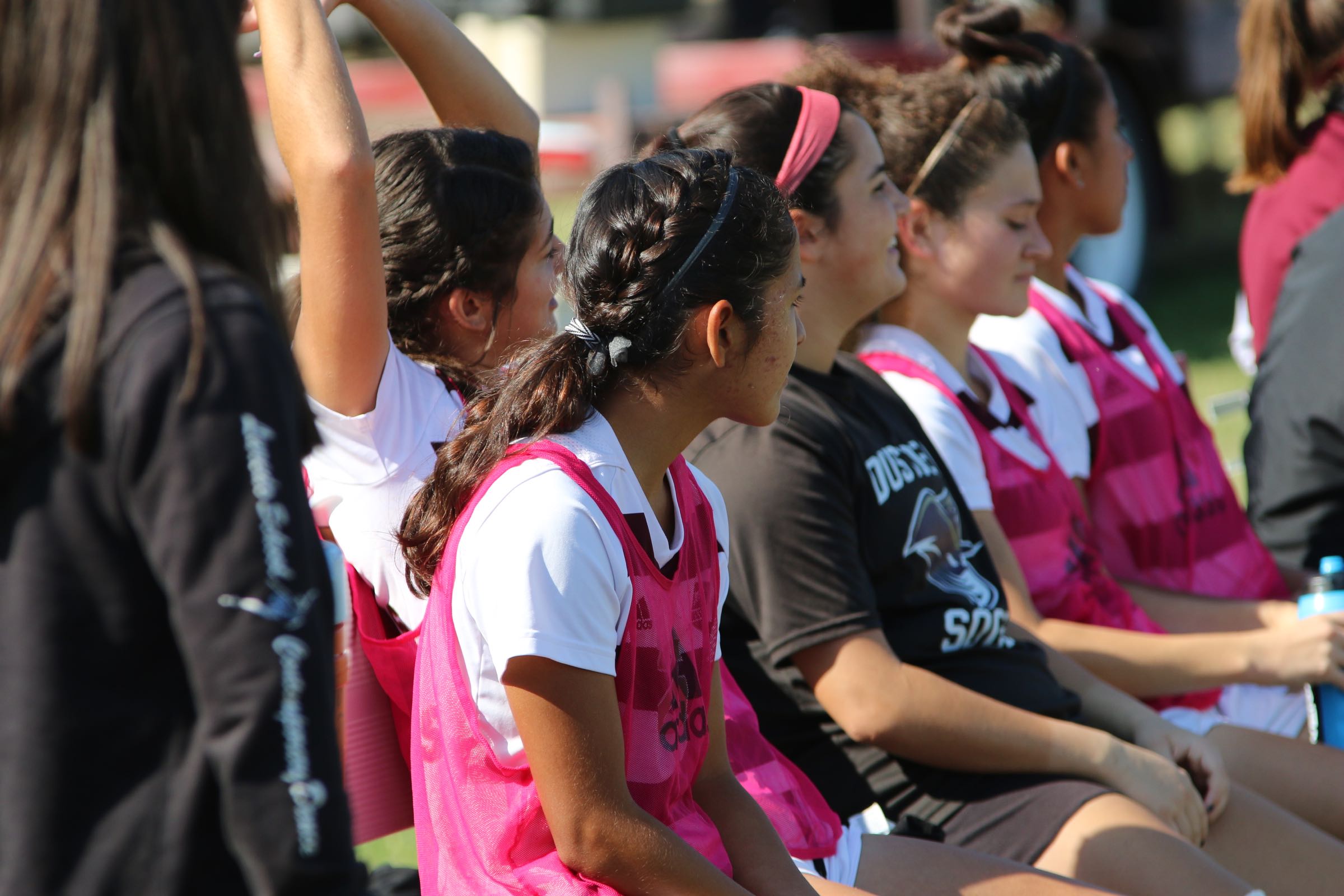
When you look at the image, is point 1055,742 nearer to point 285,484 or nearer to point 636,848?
point 636,848

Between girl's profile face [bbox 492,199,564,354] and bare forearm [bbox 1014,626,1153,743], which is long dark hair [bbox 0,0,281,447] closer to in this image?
girl's profile face [bbox 492,199,564,354]

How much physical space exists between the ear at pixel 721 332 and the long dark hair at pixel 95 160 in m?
0.75

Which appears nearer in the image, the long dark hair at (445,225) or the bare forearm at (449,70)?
the long dark hair at (445,225)

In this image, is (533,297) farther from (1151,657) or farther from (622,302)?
(1151,657)

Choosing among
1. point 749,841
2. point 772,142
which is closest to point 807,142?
point 772,142

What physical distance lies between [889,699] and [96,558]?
1.31 meters

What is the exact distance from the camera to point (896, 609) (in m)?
2.18

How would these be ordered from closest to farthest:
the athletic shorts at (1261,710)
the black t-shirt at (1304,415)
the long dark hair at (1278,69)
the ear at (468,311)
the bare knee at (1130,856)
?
the bare knee at (1130,856)
the ear at (468,311)
the athletic shorts at (1261,710)
the black t-shirt at (1304,415)
the long dark hair at (1278,69)

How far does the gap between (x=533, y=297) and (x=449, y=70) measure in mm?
502

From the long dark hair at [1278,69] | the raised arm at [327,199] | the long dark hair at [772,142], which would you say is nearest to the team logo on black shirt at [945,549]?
the long dark hair at [772,142]

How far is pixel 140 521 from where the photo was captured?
99 centimetres

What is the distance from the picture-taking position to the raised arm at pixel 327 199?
1.60 m

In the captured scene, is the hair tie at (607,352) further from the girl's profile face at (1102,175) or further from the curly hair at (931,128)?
the girl's profile face at (1102,175)

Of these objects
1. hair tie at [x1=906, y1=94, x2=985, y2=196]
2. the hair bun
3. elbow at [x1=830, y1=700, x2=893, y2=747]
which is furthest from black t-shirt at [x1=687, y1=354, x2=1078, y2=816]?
the hair bun
